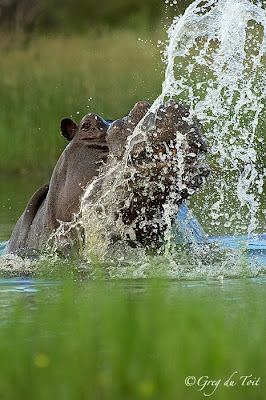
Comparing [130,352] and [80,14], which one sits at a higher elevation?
[80,14]

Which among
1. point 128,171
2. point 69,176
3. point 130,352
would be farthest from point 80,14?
point 130,352

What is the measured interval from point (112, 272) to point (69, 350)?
2031 millimetres

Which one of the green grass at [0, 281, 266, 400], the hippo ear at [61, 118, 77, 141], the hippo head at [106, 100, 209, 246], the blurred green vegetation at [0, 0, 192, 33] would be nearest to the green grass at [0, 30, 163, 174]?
the blurred green vegetation at [0, 0, 192, 33]

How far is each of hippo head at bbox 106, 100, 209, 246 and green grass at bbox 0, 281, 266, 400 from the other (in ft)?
5.09

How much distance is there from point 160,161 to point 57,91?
7.33m

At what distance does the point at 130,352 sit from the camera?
8.43ft

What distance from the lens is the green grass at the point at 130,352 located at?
2.43m

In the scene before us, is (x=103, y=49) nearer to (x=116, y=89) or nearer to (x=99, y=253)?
(x=116, y=89)

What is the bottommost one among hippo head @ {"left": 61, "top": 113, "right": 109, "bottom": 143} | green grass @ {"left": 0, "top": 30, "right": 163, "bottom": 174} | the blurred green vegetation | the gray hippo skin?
the gray hippo skin

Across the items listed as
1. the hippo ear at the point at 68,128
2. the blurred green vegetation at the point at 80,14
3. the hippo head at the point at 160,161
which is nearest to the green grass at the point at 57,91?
the blurred green vegetation at the point at 80,14

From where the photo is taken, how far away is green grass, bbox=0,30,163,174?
1130 cm

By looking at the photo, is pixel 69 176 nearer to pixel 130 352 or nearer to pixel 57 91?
pixel 130 352

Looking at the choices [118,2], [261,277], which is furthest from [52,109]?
[118,2]

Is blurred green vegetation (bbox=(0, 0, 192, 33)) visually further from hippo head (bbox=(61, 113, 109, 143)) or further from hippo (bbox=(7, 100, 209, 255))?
hippo head (bbox=(61, 113, 109, 143))
